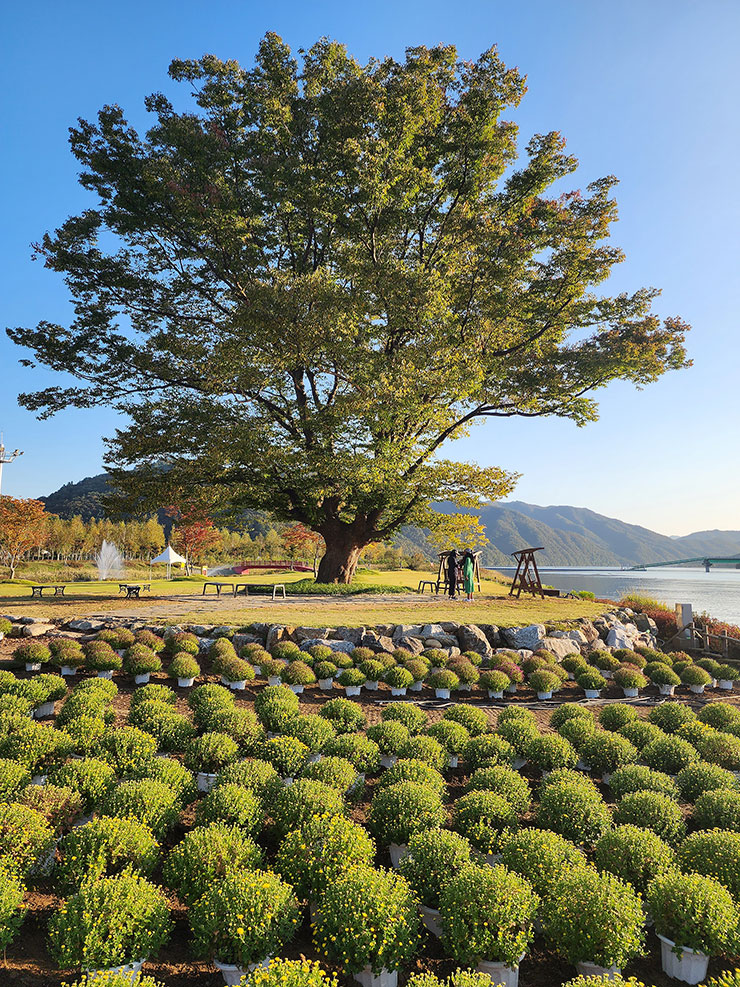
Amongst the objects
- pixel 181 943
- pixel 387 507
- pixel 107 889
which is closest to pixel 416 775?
pixel 181 943

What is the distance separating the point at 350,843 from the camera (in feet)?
15.7

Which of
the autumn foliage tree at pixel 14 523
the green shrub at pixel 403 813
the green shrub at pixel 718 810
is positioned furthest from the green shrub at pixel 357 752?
the autumn foliage tree at pixel 14 523

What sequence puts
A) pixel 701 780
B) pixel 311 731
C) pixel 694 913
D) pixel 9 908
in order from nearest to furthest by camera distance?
pixel 9 908, pixel 694 913, pixel 701 780, pixel 311 731

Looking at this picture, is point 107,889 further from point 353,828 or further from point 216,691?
point 216,691

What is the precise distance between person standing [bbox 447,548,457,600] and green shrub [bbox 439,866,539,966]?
15919mm

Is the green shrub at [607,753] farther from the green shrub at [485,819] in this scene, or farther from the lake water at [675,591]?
the lake water at [675,591]

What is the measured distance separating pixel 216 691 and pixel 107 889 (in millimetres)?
4574

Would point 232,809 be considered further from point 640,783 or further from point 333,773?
point 640,783

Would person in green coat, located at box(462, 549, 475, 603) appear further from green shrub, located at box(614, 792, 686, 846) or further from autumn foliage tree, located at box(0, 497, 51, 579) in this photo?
autumn foliage tree, located at box(0, 497, 51, 579)

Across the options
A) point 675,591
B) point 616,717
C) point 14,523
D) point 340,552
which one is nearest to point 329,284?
point 340,552

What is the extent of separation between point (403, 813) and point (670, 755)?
4522 mm

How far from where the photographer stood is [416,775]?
639cm

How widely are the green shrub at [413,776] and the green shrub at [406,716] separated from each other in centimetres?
167

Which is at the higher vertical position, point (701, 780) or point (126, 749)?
point (126, 749)
